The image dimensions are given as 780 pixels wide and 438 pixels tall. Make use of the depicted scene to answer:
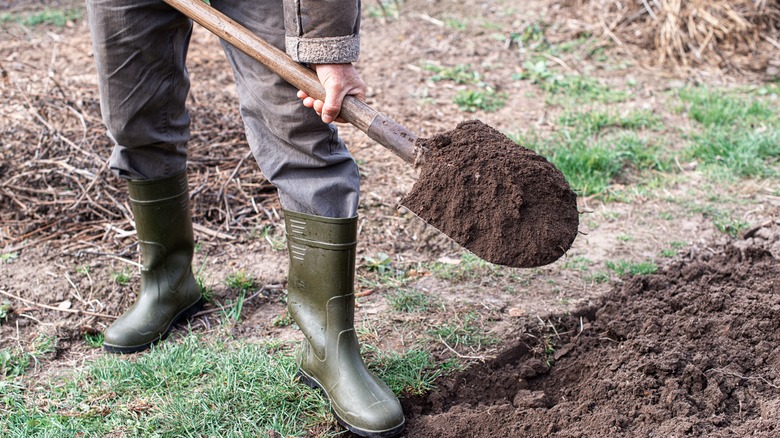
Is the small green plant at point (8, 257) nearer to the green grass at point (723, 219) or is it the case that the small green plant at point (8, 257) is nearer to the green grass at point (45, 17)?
the green grass at point (723, 219)

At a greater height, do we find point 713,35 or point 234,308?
point 713,35

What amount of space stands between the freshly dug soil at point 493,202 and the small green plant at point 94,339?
4.93 ft

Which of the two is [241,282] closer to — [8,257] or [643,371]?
[8,257]

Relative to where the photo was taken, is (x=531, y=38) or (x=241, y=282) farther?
(x=531, y=38)

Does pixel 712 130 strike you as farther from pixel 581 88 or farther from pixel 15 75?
pixel 15 75

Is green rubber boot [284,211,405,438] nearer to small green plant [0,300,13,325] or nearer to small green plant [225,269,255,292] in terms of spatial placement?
small green plant [225,269,255,292]

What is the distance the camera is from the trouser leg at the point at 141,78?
238cm

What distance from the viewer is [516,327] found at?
284 centimetres

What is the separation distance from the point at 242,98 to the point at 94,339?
49.7 inches

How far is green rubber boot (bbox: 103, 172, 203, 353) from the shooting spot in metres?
2.80

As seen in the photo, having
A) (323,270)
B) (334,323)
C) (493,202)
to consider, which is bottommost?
(334,323)

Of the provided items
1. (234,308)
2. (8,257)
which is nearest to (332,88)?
(234,308)

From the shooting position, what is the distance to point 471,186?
2186 millimetres

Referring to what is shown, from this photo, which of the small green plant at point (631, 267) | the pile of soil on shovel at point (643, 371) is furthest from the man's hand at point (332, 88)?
the small green plant at point (631, 267)
